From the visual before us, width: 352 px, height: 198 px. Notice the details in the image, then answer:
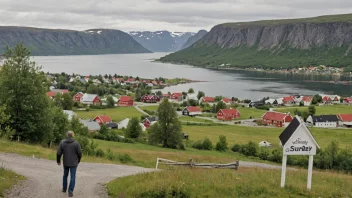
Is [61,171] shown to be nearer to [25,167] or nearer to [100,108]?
[25,167]

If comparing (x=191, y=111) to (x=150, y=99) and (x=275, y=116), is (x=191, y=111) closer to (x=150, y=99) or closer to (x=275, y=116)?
(x=275, y=116)

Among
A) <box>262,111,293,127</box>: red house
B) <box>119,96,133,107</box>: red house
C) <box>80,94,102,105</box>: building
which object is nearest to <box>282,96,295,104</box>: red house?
<box>262,111,293,127</box>: red house

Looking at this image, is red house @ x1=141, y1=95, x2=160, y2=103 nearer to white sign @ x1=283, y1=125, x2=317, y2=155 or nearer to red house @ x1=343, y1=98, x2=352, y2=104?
red house @ x1=343, y1=98, x2=352, y2=104

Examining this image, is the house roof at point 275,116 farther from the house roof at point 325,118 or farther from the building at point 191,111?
the building at point 191,111

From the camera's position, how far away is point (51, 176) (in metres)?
14.7

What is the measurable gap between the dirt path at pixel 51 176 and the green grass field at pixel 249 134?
39580 millimetres

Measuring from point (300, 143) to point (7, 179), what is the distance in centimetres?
951

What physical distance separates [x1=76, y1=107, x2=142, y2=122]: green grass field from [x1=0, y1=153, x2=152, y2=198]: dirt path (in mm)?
59875

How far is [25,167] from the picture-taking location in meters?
16.1

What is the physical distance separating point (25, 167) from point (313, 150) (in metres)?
11.0

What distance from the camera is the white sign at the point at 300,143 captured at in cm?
1238

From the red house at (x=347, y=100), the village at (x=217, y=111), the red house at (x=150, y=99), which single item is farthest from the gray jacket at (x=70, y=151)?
the red house at (x=347, y=100)

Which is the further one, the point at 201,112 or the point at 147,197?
the point at 201,112

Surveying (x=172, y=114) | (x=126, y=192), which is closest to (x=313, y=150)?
(x=126, y=192)
